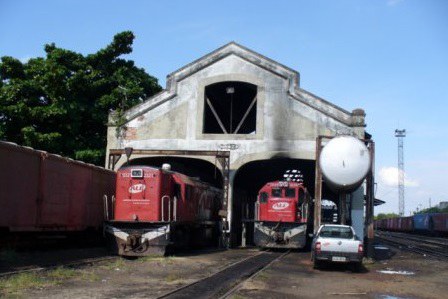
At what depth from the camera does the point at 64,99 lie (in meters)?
29.8

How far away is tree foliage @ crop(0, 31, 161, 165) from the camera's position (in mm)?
28984

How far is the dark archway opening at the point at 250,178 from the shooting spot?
98.9 ft

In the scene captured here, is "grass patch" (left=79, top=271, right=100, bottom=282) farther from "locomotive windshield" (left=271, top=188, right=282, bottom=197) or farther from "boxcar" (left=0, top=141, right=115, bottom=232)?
"locomotive windshield" (left=271, top=188, right=282, bottom=197)

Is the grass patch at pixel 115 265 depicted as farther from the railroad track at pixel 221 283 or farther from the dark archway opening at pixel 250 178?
the dark archway opening at pixel 250 178

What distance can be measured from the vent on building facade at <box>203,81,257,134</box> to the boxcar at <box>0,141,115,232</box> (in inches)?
350

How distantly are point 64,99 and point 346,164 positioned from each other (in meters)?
18.2

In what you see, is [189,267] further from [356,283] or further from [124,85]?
[124,85]

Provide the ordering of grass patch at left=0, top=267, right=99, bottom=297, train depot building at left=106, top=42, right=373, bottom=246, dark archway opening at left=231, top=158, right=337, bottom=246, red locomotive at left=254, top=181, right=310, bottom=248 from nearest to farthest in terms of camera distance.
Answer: grass patch at left=0, top=267, right=99, bottom=297
red locomotive at left=254, top=181, right=310, bottom=248
train depot building at left=106, top=42, right=373, bottom=246
dark archway opening at left=231, top=158, right=337, bottom=246

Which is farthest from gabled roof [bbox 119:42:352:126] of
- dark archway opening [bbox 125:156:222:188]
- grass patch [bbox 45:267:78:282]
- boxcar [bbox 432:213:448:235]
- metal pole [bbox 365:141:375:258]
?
boxcar [bbox 432:213:448:235]

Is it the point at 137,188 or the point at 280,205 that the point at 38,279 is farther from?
the point at 280,205

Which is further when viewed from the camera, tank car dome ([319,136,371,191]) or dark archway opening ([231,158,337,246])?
dark archway opening ([231,158,337,246])

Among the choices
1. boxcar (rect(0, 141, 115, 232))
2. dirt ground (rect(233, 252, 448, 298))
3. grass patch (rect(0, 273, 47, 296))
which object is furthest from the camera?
boxcar (rect(0, 141, 115, 232))

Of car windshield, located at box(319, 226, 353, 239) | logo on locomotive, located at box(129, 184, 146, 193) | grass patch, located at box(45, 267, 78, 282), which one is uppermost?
logo on locomotive, located at box(129, 184, 146, 193)

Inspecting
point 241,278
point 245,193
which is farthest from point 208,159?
point 241,278
